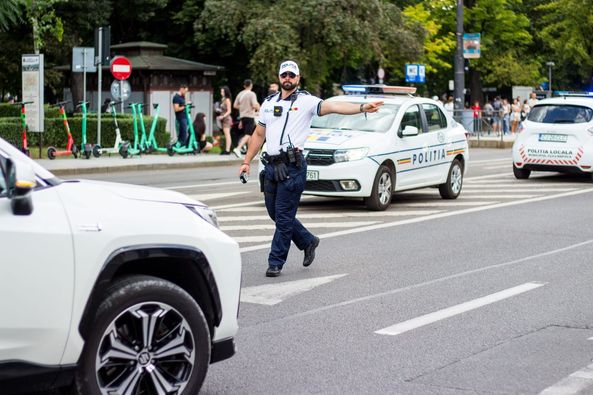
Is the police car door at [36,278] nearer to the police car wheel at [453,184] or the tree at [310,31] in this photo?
the police car wheel at [453,184]

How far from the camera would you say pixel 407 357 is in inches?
279

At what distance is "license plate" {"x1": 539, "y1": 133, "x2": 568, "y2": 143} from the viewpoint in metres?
21.4

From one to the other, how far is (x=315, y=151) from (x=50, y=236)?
35.7ft

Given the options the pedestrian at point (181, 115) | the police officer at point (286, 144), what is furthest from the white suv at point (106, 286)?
the pedestrian at point (181, 115)

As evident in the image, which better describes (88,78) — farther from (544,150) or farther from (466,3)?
(466,3)

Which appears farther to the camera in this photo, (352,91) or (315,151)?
(352,91)

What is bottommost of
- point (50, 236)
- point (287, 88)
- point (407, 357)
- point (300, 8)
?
point (407, 357)

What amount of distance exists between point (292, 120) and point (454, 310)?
2395mm

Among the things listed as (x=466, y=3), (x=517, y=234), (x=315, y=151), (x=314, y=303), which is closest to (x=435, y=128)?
(x=315, y=151)

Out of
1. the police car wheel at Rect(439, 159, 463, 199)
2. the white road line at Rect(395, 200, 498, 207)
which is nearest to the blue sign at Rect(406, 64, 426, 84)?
the police car wheel at Rect(439, 159, 463, 199)

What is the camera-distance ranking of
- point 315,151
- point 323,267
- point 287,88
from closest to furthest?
1. point 287,88
2. point 323,267
3. point 315,151

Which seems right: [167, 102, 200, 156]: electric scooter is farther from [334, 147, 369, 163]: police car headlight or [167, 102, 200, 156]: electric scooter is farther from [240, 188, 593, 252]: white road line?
[334, 147, 369, 163]: police car headlight

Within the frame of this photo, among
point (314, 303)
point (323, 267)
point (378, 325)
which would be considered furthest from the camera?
point (323, 267)

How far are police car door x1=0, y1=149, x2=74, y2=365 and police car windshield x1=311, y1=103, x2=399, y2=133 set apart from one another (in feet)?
38.3
